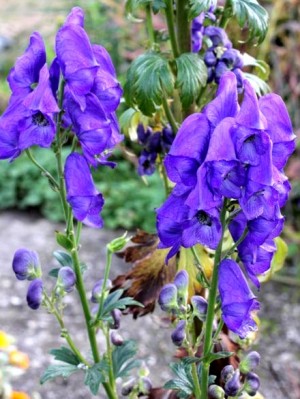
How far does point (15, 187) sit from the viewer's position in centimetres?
425

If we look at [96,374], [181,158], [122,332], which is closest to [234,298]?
[181,158]

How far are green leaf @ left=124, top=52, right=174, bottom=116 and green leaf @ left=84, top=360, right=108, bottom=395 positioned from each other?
41cm

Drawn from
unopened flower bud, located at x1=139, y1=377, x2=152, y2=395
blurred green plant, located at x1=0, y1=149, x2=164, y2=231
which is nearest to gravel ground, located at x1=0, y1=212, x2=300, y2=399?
blurred green plant, located at x1=0, y1=149, x2=164, y2=231

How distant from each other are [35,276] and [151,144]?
0.37m

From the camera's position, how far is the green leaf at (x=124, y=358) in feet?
3.94

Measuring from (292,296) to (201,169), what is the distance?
2.61 meters

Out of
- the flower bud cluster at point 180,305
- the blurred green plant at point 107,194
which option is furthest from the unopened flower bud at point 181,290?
the blurred green plant at point 107,194

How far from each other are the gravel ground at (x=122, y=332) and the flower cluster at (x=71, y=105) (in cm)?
160

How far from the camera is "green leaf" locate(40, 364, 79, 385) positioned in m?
1.04

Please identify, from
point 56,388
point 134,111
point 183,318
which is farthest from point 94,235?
point 183,318

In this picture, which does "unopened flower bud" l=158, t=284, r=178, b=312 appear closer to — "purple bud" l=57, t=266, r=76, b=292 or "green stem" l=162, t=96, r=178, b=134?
"purple bud" l=57, t=266, r=76, b=292

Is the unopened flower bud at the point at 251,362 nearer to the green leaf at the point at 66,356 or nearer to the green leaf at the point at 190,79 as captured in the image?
the green leaf at the point at 66,356

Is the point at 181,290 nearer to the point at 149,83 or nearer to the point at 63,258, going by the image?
the point at 63,258

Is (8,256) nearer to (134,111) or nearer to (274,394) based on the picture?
(274,394)
